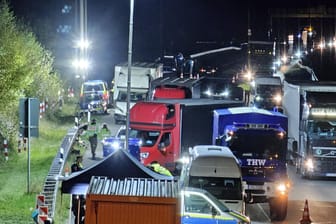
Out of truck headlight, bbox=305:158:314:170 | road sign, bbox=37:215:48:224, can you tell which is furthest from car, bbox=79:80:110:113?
road sign, bbox=37:215:48:224

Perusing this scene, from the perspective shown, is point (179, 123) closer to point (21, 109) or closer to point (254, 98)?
point (21, 109)

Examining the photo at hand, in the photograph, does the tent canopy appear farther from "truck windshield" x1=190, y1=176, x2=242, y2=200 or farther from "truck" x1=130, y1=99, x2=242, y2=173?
"truck" x1=130, y1=99, x2=242, y2=173

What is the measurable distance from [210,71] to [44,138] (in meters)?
45.5

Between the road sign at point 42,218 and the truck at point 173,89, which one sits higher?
the truck at point 173,89

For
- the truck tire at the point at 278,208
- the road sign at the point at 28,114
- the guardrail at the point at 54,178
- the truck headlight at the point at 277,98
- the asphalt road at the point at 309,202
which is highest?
the road sign at the point at 28,114

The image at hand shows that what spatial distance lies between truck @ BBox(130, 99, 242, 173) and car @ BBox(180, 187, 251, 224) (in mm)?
9271

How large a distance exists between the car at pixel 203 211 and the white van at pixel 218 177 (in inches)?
68.7

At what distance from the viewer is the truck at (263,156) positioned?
752 inches

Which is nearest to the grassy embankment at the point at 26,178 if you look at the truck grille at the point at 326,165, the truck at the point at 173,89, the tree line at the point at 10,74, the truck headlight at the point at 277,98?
the tree line at the point at 10,74

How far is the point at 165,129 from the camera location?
25.4m

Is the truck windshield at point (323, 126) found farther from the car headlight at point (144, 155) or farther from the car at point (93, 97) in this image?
the car at point (93, 97)

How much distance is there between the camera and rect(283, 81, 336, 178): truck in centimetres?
2695

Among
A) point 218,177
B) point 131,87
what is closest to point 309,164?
point 218,177

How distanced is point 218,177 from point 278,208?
2.76m
